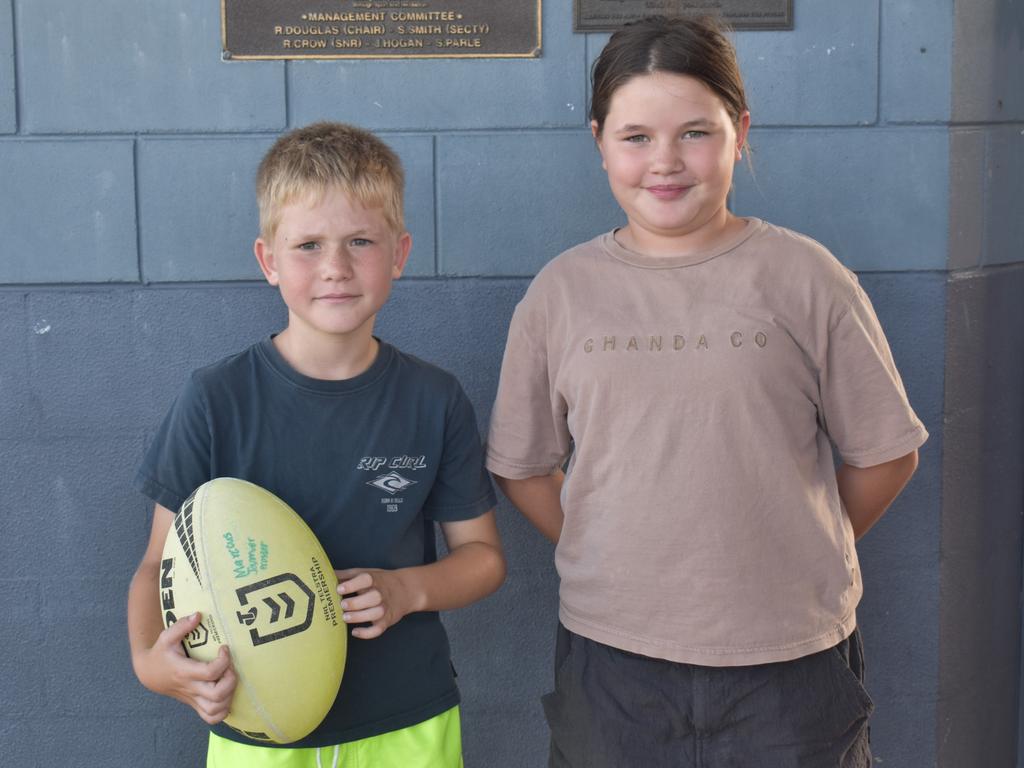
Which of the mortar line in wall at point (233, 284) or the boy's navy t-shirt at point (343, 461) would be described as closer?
the boy's navy t-shirt at point (343, 461)

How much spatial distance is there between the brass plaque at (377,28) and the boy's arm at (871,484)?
4.62 ft

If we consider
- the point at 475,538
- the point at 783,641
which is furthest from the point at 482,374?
the point at 783,641

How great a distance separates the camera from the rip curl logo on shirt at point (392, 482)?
2279mm

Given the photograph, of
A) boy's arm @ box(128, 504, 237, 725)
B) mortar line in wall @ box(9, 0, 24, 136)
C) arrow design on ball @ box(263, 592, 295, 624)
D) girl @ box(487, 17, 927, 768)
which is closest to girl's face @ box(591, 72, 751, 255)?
girl @ box(487, 17, 927, 768)

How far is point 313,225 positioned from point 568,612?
0.97 meters

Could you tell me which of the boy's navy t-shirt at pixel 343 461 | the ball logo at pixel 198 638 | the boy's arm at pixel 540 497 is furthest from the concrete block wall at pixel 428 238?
the ball logo at pixel 198 638

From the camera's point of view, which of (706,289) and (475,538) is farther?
(475,538)

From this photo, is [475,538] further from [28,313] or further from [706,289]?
[28,313]

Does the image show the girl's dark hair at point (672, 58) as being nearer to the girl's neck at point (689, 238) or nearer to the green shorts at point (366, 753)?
the girl's neck at point (689, 238)

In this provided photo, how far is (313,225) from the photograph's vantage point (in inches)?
86.9

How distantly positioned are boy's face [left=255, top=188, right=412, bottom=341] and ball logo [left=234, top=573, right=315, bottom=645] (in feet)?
1.69

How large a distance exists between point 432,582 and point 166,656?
21.3 inches

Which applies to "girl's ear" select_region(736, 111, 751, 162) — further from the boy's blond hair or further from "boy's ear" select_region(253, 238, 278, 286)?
"boy's ear" select_region(253, 238, 278, 286)

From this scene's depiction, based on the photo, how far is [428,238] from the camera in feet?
9.71
